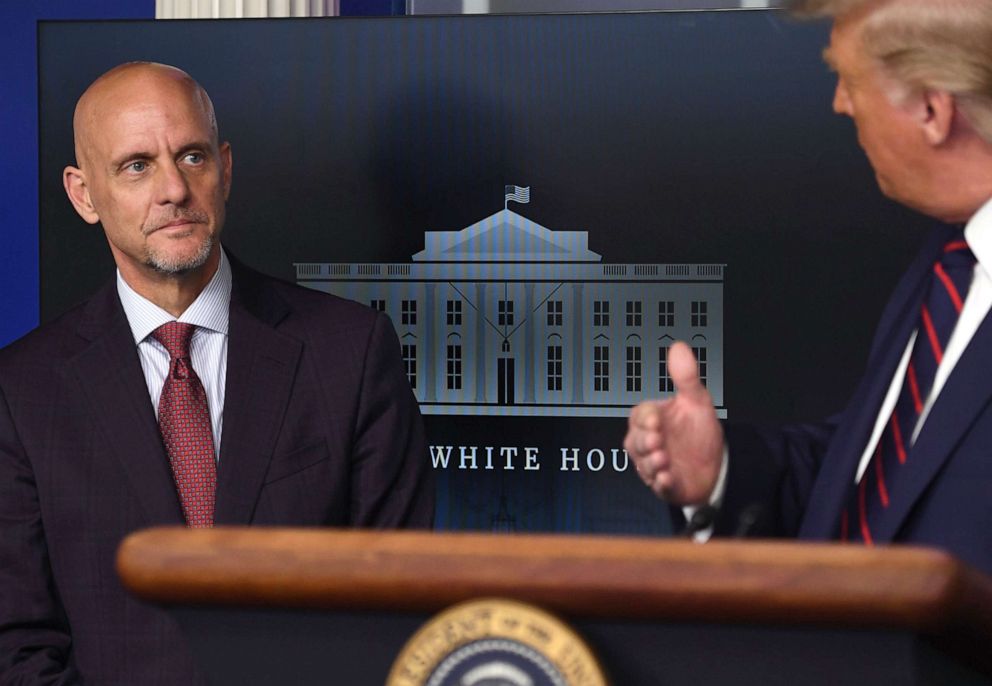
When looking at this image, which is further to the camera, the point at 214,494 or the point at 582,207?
the point at 582,207

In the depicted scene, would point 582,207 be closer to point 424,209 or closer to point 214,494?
point 424,209

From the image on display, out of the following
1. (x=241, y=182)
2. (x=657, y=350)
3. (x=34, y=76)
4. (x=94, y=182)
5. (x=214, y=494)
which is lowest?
(x=214, y=494)

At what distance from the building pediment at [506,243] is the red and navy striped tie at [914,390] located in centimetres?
126

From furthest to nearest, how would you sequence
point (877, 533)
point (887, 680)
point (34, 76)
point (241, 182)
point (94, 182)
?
point (34, 76) → point (241, 182) → point (94, 182) → point (877, 533) → point (887, 680)

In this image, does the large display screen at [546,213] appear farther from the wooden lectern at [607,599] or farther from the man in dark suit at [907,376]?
the wooden lectern at [607,599]

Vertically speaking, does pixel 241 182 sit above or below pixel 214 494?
above

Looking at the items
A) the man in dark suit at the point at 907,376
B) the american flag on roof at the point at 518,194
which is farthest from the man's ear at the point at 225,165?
the man in dark suit at the point at 907,376

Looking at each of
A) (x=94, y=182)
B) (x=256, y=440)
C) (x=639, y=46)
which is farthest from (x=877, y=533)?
(x=639, y=46)

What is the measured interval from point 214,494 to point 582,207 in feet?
3.26

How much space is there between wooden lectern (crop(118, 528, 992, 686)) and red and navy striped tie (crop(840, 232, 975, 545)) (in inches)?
18.6

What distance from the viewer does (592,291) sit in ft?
8.36

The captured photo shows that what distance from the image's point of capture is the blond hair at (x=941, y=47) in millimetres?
1237

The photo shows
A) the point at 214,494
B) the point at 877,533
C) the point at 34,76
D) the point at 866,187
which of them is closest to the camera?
the point at 877,533

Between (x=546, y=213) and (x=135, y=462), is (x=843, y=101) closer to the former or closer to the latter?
(x=135, y=462)
